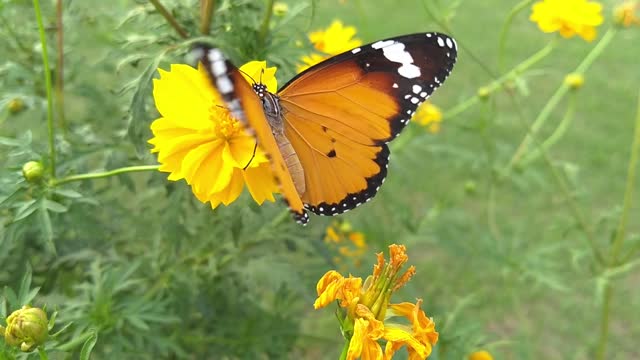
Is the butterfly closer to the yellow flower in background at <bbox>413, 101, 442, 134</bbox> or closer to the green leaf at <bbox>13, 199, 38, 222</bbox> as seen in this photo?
the green leaf at <bbox>13, 199, 38, 222</bbox>

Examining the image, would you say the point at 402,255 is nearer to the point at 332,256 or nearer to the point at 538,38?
the point at 332,256

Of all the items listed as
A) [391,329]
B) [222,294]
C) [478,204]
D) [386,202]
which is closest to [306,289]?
[222,294]

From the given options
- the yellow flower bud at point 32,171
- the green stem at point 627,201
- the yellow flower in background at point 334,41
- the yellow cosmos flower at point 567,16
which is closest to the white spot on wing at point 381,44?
the yellow flower in background at point 334,41

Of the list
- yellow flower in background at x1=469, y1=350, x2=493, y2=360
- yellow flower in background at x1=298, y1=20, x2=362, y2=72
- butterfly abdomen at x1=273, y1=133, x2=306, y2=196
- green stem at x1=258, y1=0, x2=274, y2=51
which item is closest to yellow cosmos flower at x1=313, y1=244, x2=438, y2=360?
butterfly abdomen at x1=273, y1=133, x2=306, y2=196

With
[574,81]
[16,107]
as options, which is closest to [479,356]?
[574,81]

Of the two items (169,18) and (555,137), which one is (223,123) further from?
(555,137)

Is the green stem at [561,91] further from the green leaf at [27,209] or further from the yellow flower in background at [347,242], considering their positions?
the green leaf at [27,209]
